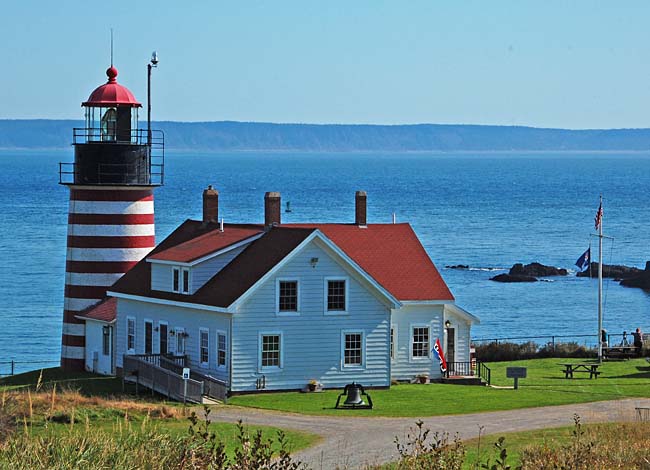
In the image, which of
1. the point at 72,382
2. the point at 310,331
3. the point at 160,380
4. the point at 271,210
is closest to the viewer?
the point at 160,380

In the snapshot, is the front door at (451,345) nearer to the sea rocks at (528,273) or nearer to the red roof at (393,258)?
the red roof at (393,258)

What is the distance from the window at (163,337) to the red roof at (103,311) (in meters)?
2.78

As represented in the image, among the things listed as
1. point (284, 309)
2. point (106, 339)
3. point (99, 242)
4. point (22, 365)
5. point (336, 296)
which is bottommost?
point (22, 365)

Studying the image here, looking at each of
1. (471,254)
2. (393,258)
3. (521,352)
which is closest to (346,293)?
(393,258)

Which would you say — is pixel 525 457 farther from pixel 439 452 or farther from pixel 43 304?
pixel 43 304

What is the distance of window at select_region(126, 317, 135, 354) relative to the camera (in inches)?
1737

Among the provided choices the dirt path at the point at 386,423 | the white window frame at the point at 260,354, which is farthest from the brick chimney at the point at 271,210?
the dirt path at the point at 386,423

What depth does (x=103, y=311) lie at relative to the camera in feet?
150

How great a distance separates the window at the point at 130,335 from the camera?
44.1 meters

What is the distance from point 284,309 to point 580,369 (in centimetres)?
1124

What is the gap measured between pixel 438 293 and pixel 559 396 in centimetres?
591

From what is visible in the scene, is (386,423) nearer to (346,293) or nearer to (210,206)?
(346,293)

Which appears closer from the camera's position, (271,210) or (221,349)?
(221,349)

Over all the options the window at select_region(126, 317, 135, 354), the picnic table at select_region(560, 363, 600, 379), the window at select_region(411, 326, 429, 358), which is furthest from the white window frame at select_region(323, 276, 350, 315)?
the picnic table at select_region(560, 363, 600, 379)
